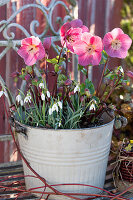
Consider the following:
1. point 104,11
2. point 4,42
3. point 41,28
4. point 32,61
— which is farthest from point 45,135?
point 104,11

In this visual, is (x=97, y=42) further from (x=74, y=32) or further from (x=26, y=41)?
(x=26, y=41)

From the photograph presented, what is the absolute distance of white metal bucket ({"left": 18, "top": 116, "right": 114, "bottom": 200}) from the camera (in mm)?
1171

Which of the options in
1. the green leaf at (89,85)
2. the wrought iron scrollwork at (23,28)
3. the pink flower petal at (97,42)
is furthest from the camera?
the wrought iron scrollwork at (23,28)

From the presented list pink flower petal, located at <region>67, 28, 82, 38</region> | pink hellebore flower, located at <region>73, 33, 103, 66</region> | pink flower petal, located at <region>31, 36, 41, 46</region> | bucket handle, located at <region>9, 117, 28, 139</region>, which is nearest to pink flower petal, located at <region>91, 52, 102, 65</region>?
pink hellebore flower, located at <region>73, 33, 103, 66</region>

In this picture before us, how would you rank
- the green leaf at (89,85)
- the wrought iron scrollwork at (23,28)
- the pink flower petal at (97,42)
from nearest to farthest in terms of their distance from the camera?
the pink flower petal at (97,42)
the green leaf at (89,85)
the wrought iron scrollwork at (23,28)

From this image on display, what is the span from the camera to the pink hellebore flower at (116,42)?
1.16 m

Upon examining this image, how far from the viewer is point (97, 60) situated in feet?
3.84

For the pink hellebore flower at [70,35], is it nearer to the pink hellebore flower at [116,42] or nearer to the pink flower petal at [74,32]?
the pink flower petal at [74,32]

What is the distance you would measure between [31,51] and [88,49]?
0.73 feet

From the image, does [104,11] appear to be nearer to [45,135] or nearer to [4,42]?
[4,42]

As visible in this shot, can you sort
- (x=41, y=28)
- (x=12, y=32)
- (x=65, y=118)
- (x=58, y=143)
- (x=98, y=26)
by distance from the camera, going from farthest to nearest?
(x=98, y=26) < (x=41, y=28) < (x=12, y=32) < (x=65, y=118) < (x=58, y=143)

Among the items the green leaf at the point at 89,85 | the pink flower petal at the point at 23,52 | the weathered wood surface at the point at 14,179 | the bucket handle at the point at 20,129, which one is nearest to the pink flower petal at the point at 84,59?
the green leaf at the point at 89,85

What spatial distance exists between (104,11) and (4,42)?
150 cm

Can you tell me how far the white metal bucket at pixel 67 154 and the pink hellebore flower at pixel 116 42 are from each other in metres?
0.29
